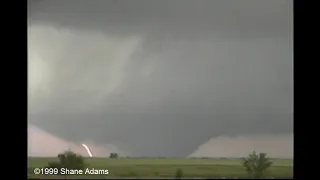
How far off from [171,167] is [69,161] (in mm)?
358

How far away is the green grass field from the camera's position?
82.4 inches

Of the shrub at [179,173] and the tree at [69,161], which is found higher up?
the tree at [69,161]

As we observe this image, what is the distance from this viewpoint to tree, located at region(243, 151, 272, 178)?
2.11m

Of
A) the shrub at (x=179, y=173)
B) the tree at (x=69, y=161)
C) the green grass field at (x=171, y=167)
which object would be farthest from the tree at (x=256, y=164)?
the tree at (x=69, y=161)

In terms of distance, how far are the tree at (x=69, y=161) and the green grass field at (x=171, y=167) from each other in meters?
0.02

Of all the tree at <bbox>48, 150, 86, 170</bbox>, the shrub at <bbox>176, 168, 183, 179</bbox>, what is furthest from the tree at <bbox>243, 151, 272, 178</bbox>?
the tree at <bbox>48, 150, 86, 170</bbox>

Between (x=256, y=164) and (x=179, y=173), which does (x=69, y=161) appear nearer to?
(x=179, y=173)

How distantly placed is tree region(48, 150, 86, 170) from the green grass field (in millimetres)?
18

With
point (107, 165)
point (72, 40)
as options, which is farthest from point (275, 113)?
point (72, 40)

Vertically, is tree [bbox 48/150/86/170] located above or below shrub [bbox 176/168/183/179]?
above

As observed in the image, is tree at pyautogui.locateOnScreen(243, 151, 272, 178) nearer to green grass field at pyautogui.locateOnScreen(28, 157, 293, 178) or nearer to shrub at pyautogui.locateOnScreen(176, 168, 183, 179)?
green grass field at pyautogui.locateOnScreen(28, 157, 293, 178)

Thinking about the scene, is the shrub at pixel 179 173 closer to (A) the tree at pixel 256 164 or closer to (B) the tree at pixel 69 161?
(A) the tree at pixel 256 164

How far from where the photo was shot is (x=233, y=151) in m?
2.12

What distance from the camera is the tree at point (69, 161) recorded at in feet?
6.93
